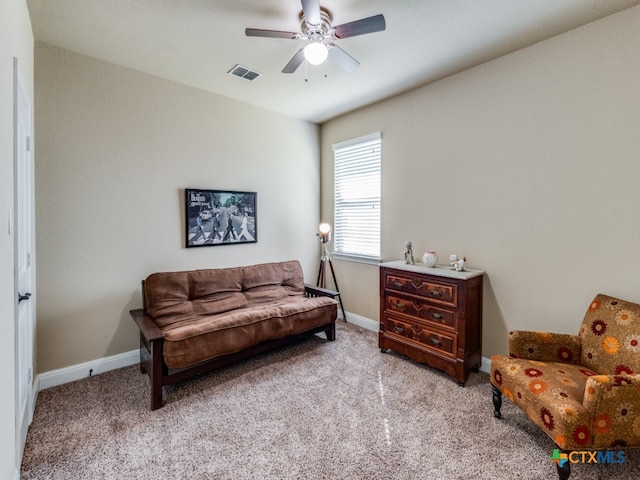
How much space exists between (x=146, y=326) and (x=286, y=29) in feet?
8.39

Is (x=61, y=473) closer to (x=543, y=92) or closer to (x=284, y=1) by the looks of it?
(x=284, y=1)

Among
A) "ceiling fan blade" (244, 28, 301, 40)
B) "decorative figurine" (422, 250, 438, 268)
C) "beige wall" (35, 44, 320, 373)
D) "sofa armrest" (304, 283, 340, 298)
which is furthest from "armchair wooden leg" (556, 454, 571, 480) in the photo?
"beige wall" (35, 44, 320, 373)

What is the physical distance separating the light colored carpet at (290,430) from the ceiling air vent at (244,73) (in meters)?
2.79

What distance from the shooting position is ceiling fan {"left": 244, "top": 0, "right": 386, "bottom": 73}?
1.84 metres

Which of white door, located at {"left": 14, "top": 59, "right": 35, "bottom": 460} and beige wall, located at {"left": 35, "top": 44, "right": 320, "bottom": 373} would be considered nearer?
white door, located at {"left": 14, "top": 59, "right": 35, "bottom": 460}

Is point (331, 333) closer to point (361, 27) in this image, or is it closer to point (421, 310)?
point (421, 310)

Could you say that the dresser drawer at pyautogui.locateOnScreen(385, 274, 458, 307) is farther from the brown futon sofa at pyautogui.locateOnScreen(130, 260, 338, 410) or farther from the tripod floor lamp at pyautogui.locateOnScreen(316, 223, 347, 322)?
the tripod floor lamp at pyautogui.locateOnScreen(316, 223, 347, 322)

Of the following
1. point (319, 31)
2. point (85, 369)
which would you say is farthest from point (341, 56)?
point (85, 369)

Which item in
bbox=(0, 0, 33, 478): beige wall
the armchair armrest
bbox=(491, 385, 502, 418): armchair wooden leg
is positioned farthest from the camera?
bbox=(491, 385, 502, 418): armchair wooden leg

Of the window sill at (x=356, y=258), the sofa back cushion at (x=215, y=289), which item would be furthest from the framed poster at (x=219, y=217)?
the window sill at (x=356, y=258)

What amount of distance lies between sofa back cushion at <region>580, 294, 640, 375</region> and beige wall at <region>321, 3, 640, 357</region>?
211 mm

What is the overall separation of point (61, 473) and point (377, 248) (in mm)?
3240

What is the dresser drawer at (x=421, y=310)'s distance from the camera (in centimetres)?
268

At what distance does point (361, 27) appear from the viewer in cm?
192
